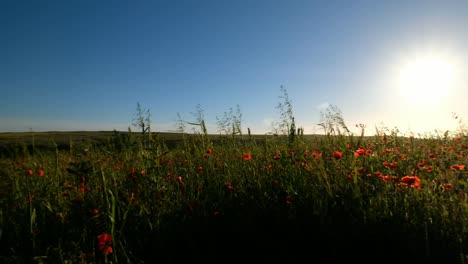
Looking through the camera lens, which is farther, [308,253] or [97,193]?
[97,193]

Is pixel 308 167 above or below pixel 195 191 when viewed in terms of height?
above

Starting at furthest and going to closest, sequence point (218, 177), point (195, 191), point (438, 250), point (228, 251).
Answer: point (218, 177)
point (195, 191)
point (228, 251)
point (438, 250)

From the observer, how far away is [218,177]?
143 inches

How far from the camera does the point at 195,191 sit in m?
3.33

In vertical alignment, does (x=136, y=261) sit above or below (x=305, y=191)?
below

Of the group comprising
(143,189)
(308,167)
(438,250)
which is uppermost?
(308,167)

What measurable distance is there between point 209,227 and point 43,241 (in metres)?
1.35

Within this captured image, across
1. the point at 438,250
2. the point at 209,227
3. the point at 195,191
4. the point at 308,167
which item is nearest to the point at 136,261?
the point at 209,227

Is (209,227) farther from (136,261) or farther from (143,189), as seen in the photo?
(143,189)

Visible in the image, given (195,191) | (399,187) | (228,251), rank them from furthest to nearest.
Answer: (195,191) → (399,187) → (228,251)

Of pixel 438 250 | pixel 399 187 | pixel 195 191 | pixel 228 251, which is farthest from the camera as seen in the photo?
pixel 195 191

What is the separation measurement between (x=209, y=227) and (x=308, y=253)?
0.87 metres

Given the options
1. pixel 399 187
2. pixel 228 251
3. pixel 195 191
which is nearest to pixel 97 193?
pixel 195 191

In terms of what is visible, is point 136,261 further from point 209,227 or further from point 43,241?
point 43,241
